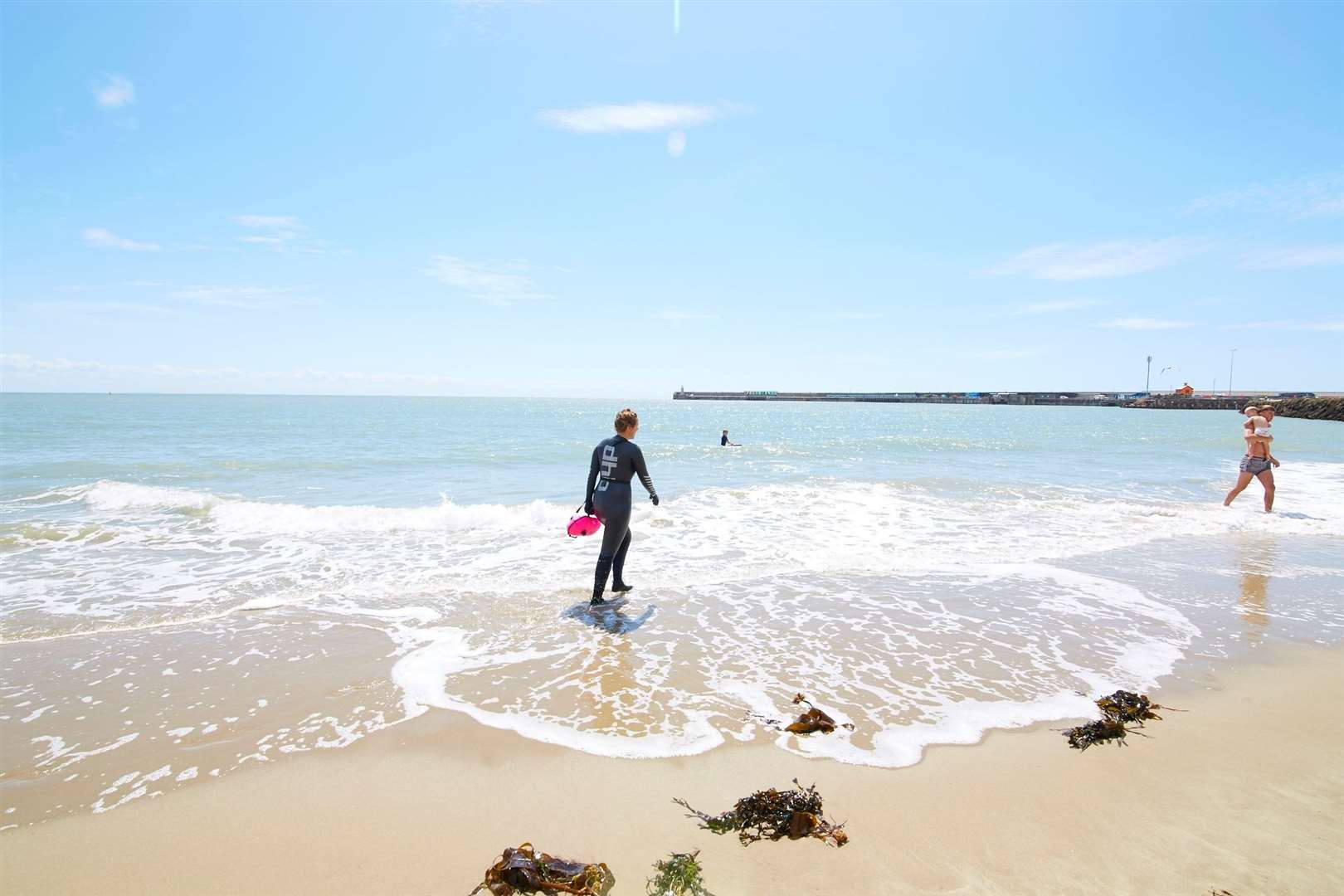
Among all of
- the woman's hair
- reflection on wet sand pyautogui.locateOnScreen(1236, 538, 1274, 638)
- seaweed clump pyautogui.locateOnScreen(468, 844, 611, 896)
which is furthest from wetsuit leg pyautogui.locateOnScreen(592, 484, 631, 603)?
reflection on wet sand pyautogui.locateOnScreen(1236, 538, 1274, 638)

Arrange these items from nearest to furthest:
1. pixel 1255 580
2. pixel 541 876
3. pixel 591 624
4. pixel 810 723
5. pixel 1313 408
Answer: pixel 541 876, pixel 810 723, pixel 591 624, pixel 1255 580, pixel 1313 408

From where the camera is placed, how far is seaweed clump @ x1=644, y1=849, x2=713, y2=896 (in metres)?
2.73

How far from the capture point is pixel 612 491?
714 centimetres

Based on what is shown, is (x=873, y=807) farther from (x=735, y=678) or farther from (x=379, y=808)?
(x=379, y=808)

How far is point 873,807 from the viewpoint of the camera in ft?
10.9

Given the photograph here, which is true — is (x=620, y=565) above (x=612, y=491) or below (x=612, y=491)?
below

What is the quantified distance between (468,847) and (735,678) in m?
2.49

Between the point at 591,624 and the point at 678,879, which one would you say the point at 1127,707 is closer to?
the point at 678,879

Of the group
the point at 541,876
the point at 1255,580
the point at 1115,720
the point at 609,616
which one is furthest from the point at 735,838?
the point at 1255,580

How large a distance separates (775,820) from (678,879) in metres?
0.61

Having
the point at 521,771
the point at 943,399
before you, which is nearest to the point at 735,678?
the point at 521,771

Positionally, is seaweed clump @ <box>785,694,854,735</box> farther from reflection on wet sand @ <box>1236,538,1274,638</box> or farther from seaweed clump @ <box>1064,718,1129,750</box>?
reflection on wet sand @ <box>1236,538,1274,638</box>

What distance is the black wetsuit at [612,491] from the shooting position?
7121 millimetres

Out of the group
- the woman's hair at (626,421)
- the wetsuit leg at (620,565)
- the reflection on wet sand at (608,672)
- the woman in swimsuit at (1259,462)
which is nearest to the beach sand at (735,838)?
the reflection on wet sand at (608,672)
